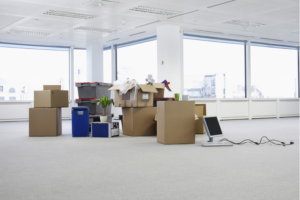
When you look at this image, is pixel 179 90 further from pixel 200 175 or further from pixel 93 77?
pixel 200 175

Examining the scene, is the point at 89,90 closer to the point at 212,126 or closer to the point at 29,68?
the point at 212,126

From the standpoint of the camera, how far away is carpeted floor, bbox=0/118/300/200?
2.22 metres

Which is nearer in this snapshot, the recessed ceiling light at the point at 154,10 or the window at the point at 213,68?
the recessed ceiling light at the point at 154,10

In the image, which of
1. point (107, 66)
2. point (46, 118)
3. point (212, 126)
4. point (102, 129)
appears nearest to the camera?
point (212, 126)

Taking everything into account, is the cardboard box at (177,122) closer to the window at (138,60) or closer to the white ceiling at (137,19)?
the white ceiling at (137,19)

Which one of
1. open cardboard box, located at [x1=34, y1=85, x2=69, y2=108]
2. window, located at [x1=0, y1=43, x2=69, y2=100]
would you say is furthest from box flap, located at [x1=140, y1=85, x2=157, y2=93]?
window, located at [x1=0, y1=43, x2=69, y2=100]

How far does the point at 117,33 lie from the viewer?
9.10 meters

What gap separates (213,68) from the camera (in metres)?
9.60

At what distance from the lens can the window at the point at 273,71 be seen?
10344mm

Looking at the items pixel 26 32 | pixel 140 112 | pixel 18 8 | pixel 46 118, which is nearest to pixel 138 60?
pixel 26 32

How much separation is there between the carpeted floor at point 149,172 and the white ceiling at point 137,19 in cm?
311

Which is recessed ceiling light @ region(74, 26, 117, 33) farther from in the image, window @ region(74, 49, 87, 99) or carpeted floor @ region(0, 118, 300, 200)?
carpeted floor @ region(0, 118, 300, 200)

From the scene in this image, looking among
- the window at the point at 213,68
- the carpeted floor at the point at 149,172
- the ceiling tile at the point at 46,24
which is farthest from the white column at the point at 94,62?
the carpeted floor at the point at 149,172

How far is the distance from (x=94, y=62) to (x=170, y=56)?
3.51m
